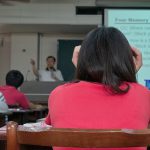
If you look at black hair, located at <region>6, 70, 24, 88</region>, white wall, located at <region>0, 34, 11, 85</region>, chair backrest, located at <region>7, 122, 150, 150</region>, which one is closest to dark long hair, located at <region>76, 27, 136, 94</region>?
chair backrest, located at <region>7, 122, 150, 150</region>

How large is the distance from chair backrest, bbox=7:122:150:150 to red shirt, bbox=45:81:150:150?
181 mm

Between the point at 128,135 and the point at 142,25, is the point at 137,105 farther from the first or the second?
the point at 142,25

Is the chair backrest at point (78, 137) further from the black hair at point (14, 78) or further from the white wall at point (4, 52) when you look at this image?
the white wall at point (4, 52)

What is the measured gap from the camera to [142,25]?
21.3 ft

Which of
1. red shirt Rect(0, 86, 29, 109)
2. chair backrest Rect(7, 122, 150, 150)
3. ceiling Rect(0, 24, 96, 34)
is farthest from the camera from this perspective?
ceiling Rect(0, 24, 96, 34)

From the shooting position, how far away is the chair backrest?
3.62 ft

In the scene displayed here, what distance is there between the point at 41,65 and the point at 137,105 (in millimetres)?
10724

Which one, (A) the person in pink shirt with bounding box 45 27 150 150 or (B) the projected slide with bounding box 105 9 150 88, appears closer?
(A) the person in pink shirt with bounding box 45 27 150 150

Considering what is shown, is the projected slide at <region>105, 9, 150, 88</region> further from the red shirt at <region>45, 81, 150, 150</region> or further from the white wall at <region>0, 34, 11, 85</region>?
the white wall at <region>0, 34, 11, 85</region>

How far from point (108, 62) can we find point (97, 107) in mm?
153

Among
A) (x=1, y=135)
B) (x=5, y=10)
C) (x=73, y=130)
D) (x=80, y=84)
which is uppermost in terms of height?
(x=5, y=10)

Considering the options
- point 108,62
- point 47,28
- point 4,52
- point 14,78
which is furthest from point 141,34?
point 4,52

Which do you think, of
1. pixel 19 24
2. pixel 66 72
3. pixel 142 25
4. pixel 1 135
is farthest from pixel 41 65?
pixel 1 135

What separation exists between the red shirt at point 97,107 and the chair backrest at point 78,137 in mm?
181
